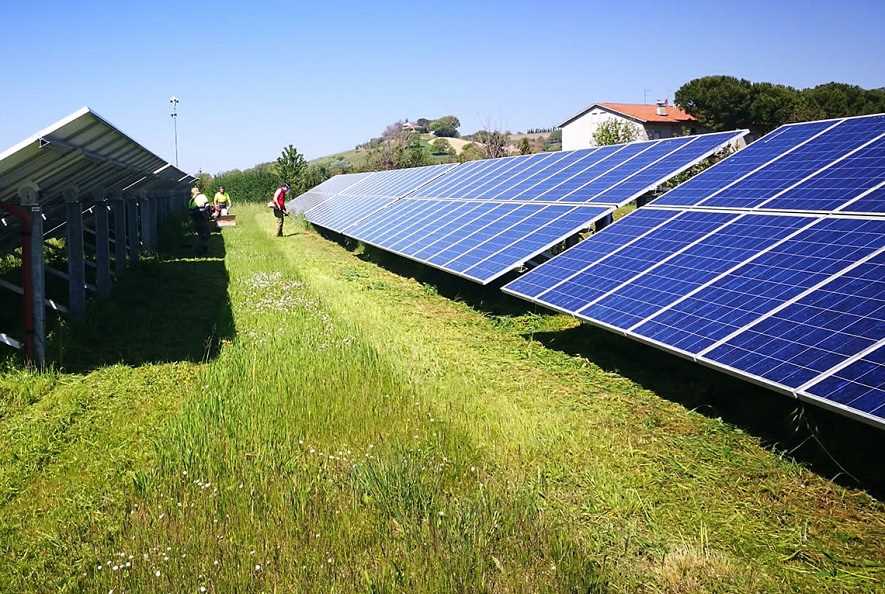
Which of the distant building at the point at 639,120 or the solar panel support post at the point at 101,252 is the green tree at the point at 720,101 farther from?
the solar panel support post at the point at 101,252

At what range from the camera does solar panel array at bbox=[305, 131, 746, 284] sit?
40.9 feet

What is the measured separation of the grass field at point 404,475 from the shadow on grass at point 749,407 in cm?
5

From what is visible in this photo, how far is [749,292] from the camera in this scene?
7594 mm

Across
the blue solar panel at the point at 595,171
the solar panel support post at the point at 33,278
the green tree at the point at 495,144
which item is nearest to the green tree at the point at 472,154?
the green tree at the point at 495,144

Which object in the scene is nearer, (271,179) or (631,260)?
(631,260)

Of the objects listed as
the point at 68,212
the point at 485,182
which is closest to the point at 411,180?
the point at 485,182

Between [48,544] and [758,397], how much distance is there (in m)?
6.73

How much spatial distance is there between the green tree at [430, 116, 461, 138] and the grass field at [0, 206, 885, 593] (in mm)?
162900

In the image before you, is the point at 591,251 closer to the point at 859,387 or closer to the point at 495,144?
the point at 859,387

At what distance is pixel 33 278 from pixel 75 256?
2342 millimetres

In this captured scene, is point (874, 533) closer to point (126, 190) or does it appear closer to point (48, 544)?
point (48, 544)

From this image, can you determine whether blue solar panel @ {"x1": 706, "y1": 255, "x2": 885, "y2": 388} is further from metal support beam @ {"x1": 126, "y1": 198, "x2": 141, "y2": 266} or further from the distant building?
the distant building

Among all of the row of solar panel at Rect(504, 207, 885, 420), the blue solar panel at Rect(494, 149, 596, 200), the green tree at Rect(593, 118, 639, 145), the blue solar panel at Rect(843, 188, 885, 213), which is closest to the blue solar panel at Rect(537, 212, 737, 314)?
the row of solar panel at Rect(504, 207, 885, 420)

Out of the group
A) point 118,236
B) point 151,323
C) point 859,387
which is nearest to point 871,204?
point 859,387
